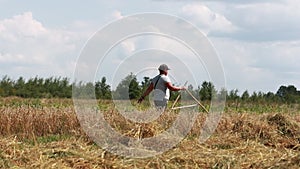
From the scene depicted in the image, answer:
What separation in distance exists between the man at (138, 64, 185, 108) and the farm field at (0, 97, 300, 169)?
0.73m

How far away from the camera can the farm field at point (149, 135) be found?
10.6 meters

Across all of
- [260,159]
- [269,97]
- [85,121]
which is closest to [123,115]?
[85,121]

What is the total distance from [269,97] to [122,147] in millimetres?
29191

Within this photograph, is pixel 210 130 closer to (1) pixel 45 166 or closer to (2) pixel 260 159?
(2) pixel 260 159

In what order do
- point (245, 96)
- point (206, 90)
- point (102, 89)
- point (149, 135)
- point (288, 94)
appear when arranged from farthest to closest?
point (288, 94) → point (245, 96) → point (206, 90) → point (102, 89) → point (149, 135)

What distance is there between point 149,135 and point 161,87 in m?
2.27

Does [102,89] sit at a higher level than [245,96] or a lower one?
lower

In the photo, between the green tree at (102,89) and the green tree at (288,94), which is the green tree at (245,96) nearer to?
the green tree at (288,94)

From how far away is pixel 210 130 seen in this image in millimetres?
14727

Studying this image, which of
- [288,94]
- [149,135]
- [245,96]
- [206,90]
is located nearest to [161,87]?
[149,135]

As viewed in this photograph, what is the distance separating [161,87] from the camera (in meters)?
14.9

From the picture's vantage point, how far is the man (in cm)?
1473

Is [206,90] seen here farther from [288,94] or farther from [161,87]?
[288,94]

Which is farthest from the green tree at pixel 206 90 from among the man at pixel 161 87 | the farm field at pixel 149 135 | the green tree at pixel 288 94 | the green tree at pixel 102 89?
the green tree at pixel 288 94
